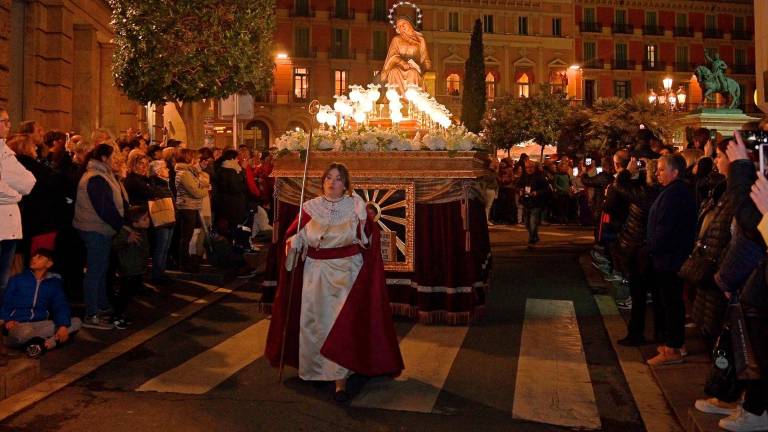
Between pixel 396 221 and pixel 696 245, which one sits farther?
pixel 396 221

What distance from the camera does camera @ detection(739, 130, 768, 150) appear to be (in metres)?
7.11

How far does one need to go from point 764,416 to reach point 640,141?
7.03m

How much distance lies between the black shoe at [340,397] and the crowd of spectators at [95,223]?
289 cm

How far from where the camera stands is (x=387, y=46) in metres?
58.3

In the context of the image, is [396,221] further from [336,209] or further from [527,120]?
[527,120]

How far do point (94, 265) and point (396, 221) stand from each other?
330 centimetres

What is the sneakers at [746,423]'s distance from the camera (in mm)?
4789

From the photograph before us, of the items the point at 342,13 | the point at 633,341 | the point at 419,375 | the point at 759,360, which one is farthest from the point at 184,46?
the point at 342,13

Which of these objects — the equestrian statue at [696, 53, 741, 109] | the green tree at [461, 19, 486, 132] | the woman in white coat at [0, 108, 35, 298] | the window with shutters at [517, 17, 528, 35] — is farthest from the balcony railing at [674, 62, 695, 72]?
the woman in white coat at [0, 108, 35, 298]

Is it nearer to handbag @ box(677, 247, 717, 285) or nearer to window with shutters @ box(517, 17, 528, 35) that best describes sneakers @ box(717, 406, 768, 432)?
handbag @ box(677, 247, 717, 285)

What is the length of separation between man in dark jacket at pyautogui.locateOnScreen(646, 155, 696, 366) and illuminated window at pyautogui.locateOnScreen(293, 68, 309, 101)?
164 ft

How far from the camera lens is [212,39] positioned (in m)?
14.7

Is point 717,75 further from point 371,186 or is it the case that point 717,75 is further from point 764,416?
point 764,416

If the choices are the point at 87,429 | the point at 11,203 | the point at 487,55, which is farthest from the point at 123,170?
the point at 487,55
